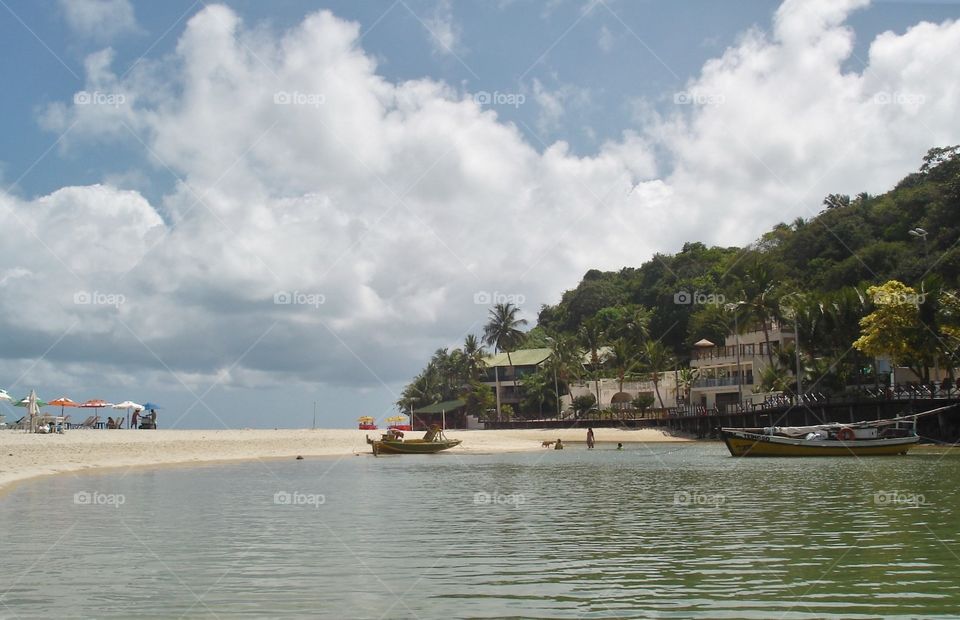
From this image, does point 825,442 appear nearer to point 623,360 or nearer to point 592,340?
point 623,360

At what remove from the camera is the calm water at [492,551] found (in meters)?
10.6

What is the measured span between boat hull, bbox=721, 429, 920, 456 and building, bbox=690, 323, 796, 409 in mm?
35556

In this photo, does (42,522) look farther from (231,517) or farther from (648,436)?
(648,436)

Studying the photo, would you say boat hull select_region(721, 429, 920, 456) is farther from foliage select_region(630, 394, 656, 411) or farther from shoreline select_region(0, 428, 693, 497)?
foliage select_region(630, 394, 656, 411)

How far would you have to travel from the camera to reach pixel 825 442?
4662 centimetres

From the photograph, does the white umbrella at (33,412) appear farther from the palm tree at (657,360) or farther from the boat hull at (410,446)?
the palm tree at (657,360)

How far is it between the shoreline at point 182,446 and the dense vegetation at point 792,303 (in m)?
15.5

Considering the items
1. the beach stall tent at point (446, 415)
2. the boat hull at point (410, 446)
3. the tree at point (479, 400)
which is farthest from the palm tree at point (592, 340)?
the boat hull at point (410, 446)

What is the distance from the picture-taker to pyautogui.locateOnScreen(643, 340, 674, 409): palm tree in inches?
3784

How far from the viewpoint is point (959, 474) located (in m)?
31.1

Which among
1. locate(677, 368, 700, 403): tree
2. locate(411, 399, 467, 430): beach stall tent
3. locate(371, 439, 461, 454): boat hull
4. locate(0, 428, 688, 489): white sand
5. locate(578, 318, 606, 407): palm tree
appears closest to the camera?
locate(0, 428, 688, 489): white sand

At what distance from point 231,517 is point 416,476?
16339 mm

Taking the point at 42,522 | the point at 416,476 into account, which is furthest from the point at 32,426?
the point at 42,522

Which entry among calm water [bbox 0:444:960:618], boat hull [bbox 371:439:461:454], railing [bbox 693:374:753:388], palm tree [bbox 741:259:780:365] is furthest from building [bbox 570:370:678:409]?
calm water [bbox 0:444:960:618]
